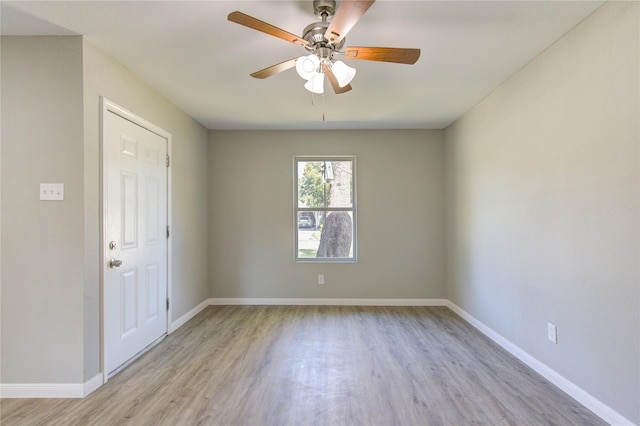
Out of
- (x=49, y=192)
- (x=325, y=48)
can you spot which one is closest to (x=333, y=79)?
(x=325, y=48)

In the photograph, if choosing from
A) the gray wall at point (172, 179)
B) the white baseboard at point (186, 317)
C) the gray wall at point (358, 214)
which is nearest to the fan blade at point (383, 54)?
the gray wall at point (172, 179)

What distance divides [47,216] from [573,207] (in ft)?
11.8

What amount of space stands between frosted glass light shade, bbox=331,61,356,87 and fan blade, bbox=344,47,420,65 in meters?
0.07

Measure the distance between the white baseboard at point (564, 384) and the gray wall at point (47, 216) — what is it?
3343 mm

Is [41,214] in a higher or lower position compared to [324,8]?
lower

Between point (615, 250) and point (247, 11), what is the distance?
260 centimetres

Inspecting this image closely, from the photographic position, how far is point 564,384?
2.17 m

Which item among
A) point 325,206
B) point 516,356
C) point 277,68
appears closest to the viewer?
point 277,68

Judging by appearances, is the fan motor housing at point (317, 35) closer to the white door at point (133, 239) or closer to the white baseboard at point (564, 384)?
the white door at point (133, 239)

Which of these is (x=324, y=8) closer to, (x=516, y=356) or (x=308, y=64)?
(x=308, y=64)

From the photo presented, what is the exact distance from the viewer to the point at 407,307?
4250mm

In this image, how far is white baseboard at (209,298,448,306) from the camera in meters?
4.34

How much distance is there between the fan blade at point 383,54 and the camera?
1748 mm

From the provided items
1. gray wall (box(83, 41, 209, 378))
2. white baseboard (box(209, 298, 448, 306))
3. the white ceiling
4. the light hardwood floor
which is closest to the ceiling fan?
the white ceiling
